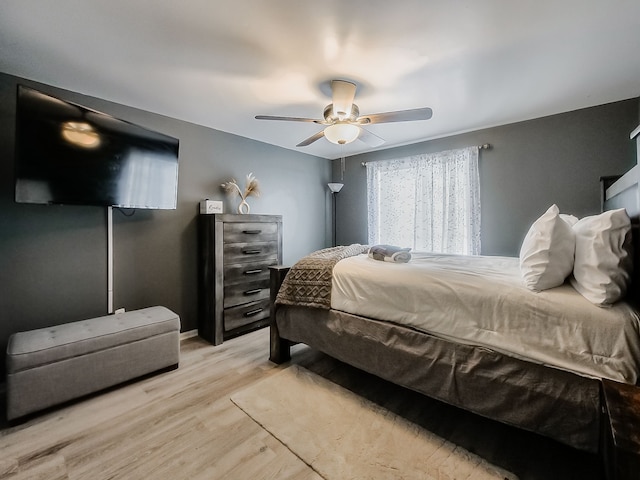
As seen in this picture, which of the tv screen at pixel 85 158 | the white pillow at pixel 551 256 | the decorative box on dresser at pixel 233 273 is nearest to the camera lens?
the white pillow at pixel 551 256

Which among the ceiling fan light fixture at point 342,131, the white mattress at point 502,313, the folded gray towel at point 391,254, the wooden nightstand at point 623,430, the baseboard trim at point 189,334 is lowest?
the baseboard trim at point 189,334

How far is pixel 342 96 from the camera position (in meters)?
2.24

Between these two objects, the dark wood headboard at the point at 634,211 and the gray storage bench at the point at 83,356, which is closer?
the dark wood headboard at the point at 634,211

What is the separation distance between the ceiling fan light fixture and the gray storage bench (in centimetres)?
205

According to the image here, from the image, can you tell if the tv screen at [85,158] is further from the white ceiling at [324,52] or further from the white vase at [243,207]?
the white vase at [243,207]

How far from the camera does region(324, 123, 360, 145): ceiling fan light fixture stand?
2.24 metres

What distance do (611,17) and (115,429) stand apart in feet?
12.0

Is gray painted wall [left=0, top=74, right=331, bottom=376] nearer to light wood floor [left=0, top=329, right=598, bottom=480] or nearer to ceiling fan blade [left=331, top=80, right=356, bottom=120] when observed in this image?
light wood floor [left=0, top=329, right=598, bottom=480]

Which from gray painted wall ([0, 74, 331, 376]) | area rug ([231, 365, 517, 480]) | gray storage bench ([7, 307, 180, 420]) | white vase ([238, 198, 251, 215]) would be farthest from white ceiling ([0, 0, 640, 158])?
area rug ([231, 365, 517, 480])

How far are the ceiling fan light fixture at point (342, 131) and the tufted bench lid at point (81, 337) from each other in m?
2.04

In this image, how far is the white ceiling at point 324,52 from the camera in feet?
4.71

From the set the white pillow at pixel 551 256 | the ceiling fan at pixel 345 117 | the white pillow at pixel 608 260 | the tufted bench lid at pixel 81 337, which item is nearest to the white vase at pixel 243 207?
the ceiling fan at pixel 345 117

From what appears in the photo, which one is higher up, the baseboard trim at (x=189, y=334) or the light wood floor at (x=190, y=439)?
the baseboard trim at (x=189, y=334)

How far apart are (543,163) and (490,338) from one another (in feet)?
8.41
